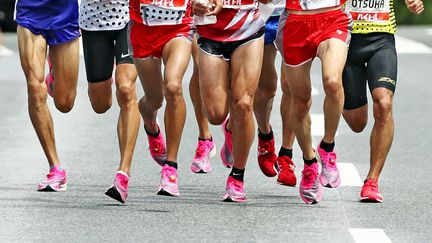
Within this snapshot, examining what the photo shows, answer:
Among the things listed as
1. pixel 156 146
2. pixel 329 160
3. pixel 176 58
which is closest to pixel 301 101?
pixel 329 160

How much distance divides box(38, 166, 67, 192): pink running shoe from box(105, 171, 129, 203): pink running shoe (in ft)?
3.08

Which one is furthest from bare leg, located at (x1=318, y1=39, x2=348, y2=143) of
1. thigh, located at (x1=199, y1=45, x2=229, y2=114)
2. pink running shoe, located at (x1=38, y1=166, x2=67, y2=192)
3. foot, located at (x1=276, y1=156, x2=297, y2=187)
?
pink running shoe, located at (x1=38, y1=166, x2=67, y2=192)

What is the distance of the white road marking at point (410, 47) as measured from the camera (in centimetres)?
2624

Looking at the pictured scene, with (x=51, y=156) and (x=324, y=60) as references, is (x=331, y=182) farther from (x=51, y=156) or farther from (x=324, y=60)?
(x=51, y=156)

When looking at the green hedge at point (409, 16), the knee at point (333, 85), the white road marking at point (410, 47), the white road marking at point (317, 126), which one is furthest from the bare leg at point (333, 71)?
the green hedge at point (409, 16)

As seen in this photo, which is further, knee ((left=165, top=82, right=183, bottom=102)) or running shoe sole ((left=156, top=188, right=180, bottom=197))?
running shoe sole ((left=156, top=188, right=180, bottom=197))

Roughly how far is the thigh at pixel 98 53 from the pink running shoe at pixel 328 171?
154cm

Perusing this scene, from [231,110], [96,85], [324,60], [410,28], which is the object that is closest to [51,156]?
[96,85]

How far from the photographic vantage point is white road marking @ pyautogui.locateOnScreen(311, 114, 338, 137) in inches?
595

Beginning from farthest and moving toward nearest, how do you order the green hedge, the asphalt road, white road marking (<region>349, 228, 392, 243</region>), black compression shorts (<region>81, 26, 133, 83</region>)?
the green hedge, black compression shorts (<region>81, 26, 133, 83</region>), the asphalt road, white road marking (<region>349, 228, 392, 243</region>)

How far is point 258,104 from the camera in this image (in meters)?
12.1

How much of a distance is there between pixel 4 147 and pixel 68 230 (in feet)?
15.2

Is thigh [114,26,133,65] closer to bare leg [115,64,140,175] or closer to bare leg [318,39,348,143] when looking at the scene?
bare leg [115,64,140,175]

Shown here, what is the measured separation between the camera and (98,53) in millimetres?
11227
